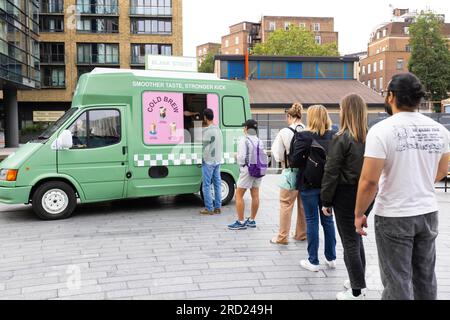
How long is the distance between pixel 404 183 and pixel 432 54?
5949cm

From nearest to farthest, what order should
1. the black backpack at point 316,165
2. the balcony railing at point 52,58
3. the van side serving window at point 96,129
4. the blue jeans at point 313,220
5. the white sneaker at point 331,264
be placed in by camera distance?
1. the black backpack at point 316,165
2. the blue jeans at point 313,220
3. the white sneaker at point 331,264
4. the van side serving window at point 96,129
5. the balcony railing at point 52,58

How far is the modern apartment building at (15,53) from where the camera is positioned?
3005cm

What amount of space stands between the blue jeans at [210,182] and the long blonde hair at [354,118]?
4.65 meters

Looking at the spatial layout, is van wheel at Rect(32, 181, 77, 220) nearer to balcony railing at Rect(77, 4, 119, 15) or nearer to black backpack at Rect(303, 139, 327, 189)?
black backpack at Rect(303, 139, 327, 189)

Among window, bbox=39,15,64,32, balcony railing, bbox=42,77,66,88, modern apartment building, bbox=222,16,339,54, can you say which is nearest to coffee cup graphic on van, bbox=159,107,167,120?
balcony railing, bbox=42,77,66,88

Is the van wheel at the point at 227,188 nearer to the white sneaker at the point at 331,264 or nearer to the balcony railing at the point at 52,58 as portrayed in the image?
the white sneaker at the point at 331,264

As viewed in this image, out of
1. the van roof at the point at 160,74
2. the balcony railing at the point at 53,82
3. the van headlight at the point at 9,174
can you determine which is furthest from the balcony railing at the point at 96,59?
the van headlight at the point at 9,174

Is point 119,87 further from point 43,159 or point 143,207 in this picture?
point 143,207

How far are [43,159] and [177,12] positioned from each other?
52630 mm

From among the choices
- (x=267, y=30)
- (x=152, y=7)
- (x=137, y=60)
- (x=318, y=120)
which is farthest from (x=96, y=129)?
(x=267, y=30)

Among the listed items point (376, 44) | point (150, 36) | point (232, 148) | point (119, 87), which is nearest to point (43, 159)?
point (119, 87)

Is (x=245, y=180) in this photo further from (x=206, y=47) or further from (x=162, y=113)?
(x=206, y=47)

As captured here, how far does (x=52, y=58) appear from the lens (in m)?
56.0

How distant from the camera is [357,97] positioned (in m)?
4.17
